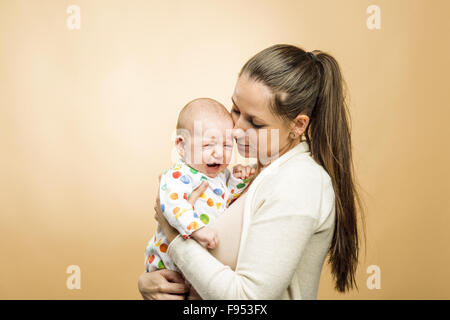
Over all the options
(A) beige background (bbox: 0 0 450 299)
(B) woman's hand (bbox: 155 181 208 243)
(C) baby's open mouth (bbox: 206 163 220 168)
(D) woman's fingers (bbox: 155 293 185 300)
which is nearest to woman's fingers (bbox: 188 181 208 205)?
(B) woman's hand (bbox: 155 181 208 243)

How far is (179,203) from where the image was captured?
5.25ft

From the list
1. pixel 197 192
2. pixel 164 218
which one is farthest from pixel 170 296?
pixel 197 192

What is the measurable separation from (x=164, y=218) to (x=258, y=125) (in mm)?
484

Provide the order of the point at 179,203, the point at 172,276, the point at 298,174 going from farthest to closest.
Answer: the point at 172,276
the point at 179,203
the point at 298,174

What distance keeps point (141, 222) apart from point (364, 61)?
2.12 meters

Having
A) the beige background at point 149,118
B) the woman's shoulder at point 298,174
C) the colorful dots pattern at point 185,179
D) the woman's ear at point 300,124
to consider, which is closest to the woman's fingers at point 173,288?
the colorful dots pattern at point 185,179

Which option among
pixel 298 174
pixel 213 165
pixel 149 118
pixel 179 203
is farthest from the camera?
pixel 149 118

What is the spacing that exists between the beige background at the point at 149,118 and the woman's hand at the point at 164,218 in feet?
6.07

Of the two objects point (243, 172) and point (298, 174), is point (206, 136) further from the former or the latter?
point (298, 174)

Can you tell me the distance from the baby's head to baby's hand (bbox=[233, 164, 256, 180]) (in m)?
0.15

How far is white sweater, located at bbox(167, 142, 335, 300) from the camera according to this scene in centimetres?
135

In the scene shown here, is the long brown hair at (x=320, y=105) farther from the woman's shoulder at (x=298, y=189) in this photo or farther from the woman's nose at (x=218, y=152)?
the woman's nose at (x=218, y=152)

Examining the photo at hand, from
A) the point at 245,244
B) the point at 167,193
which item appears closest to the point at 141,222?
the point at 167,193

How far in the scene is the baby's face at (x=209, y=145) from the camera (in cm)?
178
